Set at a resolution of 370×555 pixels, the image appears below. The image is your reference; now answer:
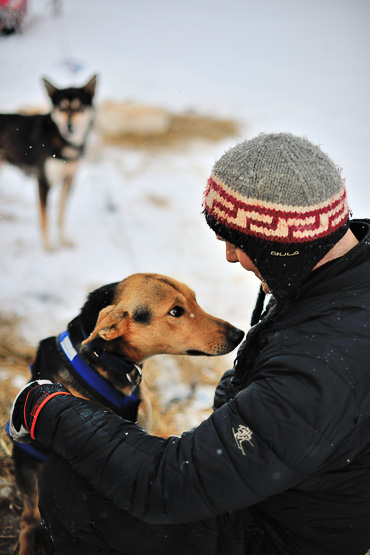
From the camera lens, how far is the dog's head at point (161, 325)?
2480mm

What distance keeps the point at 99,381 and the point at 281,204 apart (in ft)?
4.51

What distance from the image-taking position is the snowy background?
4.66m

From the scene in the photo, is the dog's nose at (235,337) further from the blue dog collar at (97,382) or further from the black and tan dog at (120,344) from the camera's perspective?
the blue dog collar at (97,382)

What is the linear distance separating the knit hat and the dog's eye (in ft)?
3.26

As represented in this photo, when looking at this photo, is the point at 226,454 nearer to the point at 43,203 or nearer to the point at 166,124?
the point at 43,203

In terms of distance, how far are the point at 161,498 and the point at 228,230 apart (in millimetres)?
866

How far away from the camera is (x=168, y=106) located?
713 cm

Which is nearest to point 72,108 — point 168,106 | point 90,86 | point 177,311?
point 90,86

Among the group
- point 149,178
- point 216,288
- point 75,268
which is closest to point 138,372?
point 216,288

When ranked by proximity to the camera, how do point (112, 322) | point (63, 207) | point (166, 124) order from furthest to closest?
point (166, 124)
point (63, 207)
point (112, 322)

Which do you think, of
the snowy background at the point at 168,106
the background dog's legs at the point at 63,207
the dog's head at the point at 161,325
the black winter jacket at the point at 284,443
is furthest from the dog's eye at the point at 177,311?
the background dog's legs at the point at 63,207

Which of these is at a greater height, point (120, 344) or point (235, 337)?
point (235, 337)

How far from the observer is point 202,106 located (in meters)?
7.19

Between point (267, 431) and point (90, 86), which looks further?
point (90, 86)
